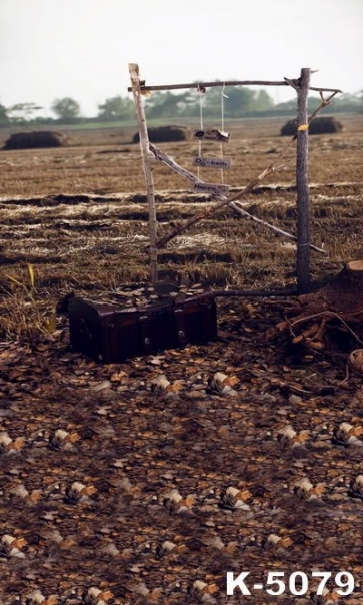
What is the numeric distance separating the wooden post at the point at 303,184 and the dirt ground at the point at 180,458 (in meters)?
0.34

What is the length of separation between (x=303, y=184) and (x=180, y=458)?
4.00 metres

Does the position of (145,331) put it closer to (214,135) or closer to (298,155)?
(214,135)

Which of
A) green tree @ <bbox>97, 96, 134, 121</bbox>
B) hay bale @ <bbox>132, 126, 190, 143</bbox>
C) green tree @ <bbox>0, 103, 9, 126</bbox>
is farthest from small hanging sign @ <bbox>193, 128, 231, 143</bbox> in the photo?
green tree @ <bbox>97, 96, 134, 121</bbox>

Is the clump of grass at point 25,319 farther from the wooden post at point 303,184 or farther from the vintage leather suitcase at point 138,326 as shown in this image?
the wooden post at point 303,184

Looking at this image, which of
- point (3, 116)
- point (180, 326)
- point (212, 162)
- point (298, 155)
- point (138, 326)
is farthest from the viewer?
point (3, 116)

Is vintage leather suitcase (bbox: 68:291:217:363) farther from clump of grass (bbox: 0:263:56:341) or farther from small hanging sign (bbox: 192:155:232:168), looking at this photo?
small hanging sign (bbox: 192:155:232:168)

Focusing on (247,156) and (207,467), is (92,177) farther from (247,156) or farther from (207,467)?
(207,467)

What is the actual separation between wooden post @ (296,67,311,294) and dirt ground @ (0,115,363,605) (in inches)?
13.3

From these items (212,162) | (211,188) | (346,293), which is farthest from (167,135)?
(346,293)

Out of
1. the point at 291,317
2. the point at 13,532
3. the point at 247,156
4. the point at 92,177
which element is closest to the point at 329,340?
the point at 291,317

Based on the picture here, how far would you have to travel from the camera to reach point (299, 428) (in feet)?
24.2

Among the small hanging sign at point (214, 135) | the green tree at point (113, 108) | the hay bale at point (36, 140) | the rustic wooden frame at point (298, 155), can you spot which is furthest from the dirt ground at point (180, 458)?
the green tree at point (113, 108)

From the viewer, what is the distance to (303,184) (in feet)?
32.5

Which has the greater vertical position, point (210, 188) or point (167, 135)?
point (167, 135)
